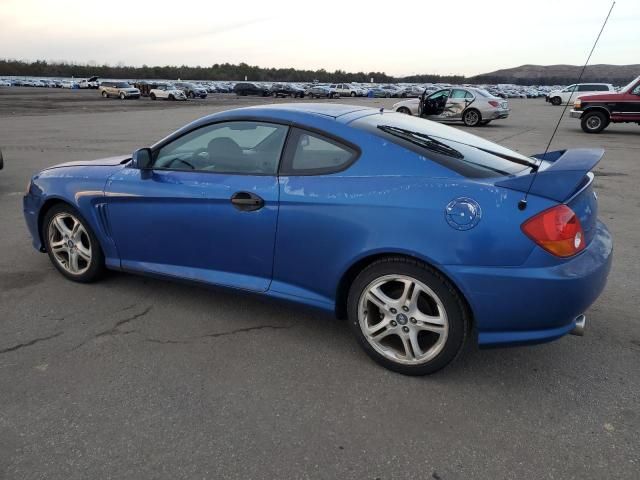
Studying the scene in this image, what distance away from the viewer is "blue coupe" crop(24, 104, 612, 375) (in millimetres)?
2686

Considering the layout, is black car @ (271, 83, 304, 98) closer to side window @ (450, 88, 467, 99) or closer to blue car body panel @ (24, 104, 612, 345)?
side window @ (450, 88, 467, 99)

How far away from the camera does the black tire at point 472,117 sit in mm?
21672

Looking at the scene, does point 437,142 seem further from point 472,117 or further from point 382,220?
point 472,117

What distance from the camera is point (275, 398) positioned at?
2838mm

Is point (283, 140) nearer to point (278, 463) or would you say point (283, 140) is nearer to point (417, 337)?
point (417, 337)

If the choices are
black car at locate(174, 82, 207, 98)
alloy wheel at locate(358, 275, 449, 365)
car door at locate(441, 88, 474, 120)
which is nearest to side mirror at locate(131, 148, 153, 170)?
alloy wheel at locate(358, 275, 449, 365)

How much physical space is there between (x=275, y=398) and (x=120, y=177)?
2.12 meters

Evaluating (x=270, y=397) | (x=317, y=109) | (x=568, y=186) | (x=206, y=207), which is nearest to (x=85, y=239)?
(x=206, y=207)

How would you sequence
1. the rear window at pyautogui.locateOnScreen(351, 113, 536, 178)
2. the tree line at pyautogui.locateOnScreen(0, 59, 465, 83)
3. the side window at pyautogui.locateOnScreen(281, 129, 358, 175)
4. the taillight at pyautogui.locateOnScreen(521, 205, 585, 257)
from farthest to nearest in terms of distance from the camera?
the tree line at pyautogui.locateOnScreen(0, 59, 465, 83), the side window at pyautogui.locateOnScreen(281, 129, 358, 175), the rear window at pyautogui.locateOnScreen(351, 113, 536, 178), the taillight at pyautogui.locateOnScreen(521, 205, 585, 257)

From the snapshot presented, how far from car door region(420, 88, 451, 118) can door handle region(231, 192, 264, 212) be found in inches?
775

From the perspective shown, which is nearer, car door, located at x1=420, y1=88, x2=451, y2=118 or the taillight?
the taillight

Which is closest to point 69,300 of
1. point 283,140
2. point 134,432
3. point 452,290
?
point 134,432

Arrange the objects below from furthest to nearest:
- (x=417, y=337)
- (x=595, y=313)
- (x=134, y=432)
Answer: (x=595, y=313), (x=417, y=337), (x=134, y=432)

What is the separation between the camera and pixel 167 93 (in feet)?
160
